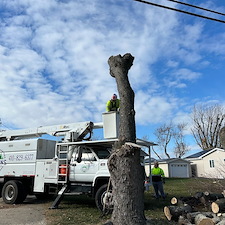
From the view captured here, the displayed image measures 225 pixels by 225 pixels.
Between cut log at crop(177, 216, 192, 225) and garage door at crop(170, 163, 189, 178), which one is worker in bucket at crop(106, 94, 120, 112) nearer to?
cut log at crop(177, 216, 192, 225)

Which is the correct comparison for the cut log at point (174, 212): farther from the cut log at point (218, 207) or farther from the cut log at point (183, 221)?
the cut log at point (218, 207)

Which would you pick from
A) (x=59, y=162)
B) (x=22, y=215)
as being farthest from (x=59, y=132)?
(x=22, y=215)

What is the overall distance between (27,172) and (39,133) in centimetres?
179

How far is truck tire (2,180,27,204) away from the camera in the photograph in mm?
10375

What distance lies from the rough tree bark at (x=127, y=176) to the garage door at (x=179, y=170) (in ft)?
114

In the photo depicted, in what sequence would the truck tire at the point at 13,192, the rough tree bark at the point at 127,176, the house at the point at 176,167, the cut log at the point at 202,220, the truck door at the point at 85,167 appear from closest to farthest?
the rough tree bark at the point at 127,176 < the cut log at the point at 202,220 < the truck door at the point at 85,167 < the truck tire at the point at 13,192 < the house at the point at 176,167

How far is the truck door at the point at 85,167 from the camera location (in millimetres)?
9011

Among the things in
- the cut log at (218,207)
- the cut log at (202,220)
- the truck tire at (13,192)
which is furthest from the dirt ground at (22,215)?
the cut log at (218,207)

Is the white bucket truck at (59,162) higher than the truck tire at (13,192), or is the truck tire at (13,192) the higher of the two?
the white bucket truck at (59,162)

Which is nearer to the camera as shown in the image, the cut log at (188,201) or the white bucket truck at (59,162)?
the white bucket truck at (59,162)

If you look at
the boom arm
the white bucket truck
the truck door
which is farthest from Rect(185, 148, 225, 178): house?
the truck door

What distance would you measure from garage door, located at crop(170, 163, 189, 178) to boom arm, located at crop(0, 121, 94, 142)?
30.7 m

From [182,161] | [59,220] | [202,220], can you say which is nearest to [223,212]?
[202,220]

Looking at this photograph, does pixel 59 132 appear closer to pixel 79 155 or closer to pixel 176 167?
pixel 79 155
